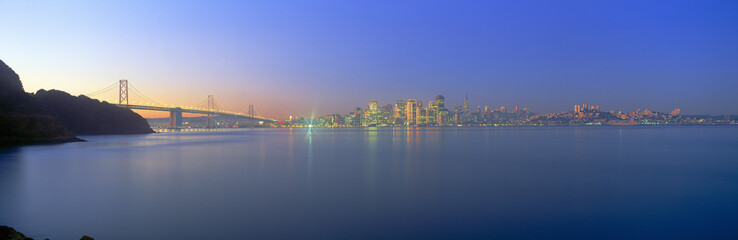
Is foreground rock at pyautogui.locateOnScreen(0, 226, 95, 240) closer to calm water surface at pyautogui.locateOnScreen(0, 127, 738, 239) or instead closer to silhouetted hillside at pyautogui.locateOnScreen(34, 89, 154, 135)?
calm water surface at pyautogui.locateOnScreen(0, 127, 738, 239)

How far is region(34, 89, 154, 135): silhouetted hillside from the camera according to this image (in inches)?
2319

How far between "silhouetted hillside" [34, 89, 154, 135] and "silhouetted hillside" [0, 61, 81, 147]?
19.5m

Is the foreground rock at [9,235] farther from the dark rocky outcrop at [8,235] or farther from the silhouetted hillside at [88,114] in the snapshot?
the silhouetted hillside at [88,114]

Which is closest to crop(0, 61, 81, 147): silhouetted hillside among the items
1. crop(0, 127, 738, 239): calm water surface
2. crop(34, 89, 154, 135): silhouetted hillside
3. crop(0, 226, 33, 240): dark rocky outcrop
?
crop(34, 89, 154, 135): silhouetted hillside

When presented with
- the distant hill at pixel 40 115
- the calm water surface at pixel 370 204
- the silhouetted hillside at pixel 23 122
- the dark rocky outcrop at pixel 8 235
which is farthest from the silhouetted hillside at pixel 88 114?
the dark rocky outcrop at pixel 8 235

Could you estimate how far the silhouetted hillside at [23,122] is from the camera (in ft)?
110

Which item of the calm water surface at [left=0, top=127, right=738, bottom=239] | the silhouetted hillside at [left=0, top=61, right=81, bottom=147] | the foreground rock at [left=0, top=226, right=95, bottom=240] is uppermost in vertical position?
the silhouetted hillside at [left=0, top=61, right=81, bottom=147]

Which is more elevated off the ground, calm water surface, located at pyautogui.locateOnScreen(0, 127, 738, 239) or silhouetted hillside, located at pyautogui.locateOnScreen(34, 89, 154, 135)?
silhouetted hillside, located at pyautogui.locateOnScreen(34, 89, 154, 135)

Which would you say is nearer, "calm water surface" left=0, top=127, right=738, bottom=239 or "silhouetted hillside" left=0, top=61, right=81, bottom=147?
"calm water surface" left=0, top=127, right=738, bottom=239

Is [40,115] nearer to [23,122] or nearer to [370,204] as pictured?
[23,122]

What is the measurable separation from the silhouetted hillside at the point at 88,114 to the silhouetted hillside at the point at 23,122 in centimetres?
1945

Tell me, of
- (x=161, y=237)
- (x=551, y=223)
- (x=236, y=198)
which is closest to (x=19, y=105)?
(x=236, y=198)

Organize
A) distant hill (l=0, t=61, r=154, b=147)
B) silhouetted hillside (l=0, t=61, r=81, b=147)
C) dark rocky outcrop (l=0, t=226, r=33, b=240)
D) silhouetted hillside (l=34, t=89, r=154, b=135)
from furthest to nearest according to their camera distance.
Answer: silhouetted hillside (l=34, t=89, r=154, b=135), distant hill (l=0, t=61, r=154, b=147), silhouetted hillside (l=0, t=61, r=81, b=147), dark rocky outcrop (l=0, t=226, r=33, b=240)

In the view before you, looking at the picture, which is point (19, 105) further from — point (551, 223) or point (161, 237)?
point (551, 223)
